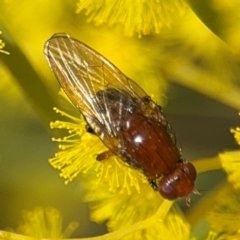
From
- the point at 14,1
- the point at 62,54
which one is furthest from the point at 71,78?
the point at 14,1

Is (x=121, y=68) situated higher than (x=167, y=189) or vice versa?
(x=121, y=68)

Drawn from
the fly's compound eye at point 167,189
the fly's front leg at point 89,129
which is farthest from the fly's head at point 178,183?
the fly's front leg at point 89,129

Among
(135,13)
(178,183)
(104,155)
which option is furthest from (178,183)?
(135,13)

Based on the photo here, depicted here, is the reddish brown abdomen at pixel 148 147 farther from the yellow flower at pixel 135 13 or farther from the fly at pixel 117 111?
the yellow flower at pixel 135 13

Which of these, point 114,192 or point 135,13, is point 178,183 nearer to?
point 114,192

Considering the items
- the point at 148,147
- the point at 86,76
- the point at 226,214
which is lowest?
the point at 226,214

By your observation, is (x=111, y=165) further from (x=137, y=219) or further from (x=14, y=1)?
(x=14, y=1)
